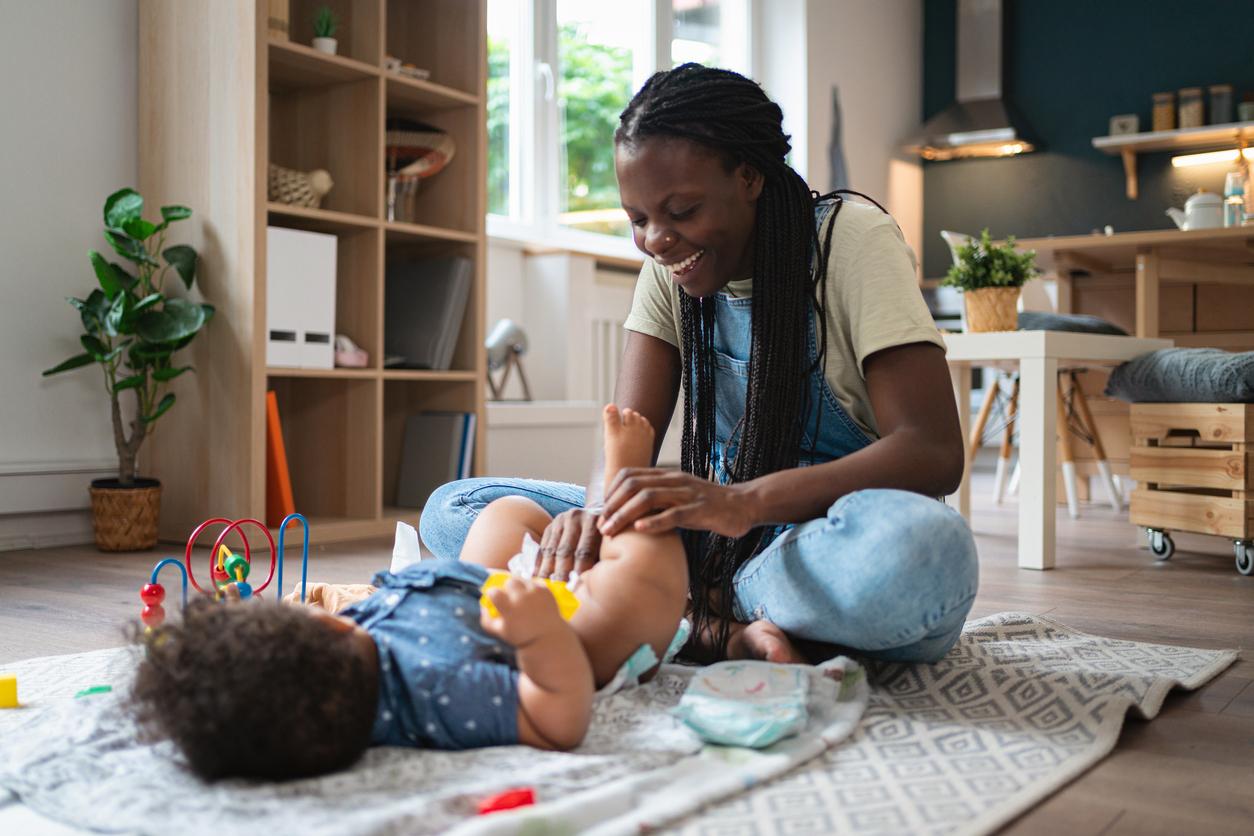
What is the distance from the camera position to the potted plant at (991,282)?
281cm

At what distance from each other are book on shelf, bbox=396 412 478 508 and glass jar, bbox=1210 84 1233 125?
3.84m

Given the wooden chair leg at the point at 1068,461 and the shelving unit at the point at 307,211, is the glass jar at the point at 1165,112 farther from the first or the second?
the shelving unit at the point at 307,211

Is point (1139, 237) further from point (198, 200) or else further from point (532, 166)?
point (198, 200)

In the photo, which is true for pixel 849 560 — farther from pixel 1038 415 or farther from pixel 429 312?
pixel 429 312

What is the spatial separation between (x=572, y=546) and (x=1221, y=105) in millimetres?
5035

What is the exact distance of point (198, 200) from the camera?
9.22ft

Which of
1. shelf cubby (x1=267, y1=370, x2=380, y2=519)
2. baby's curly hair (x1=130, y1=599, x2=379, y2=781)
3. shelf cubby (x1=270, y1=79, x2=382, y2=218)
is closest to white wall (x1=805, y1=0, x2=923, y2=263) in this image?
shelf cubby (x1=270, y1=79, x2=382, y2=218)

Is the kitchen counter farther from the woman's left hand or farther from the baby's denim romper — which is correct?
the baby's denim romper

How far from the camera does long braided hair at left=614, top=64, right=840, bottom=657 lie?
4.53 ft

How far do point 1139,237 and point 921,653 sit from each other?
260 centimetres

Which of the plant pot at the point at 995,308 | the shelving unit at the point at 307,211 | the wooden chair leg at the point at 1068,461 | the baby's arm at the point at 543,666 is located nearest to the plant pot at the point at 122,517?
the shelving unit at the point at 307,211

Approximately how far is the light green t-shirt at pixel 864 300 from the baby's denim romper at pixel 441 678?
548 mm

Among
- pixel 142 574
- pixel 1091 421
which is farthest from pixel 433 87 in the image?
pixel 1091 421

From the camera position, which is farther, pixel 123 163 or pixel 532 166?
pixel 532 166
